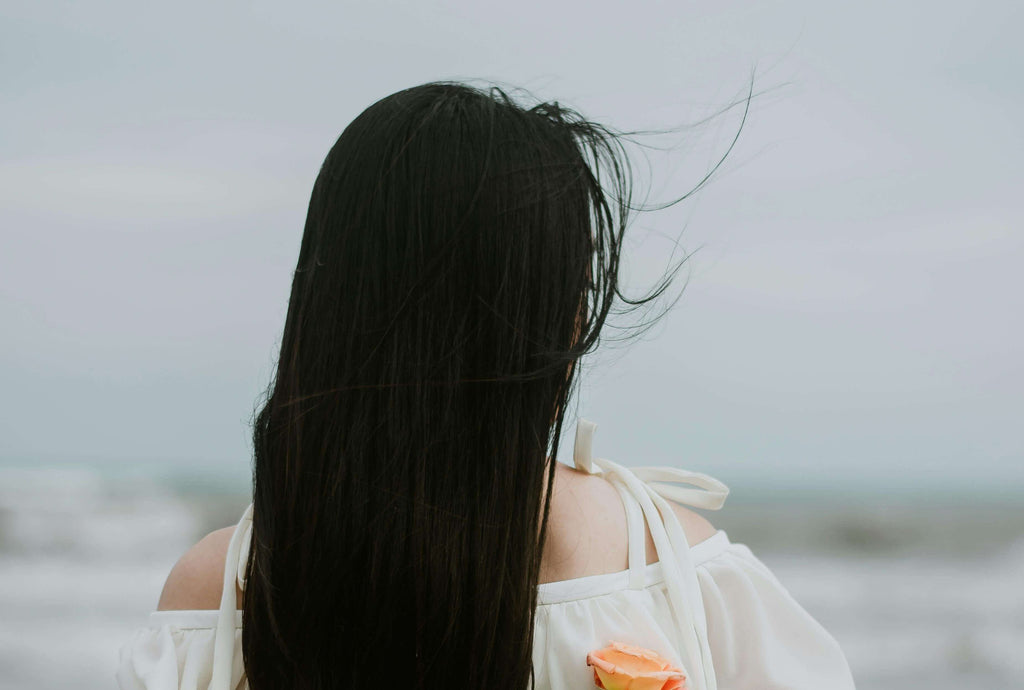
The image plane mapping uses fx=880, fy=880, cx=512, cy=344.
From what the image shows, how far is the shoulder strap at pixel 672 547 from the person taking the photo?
3.25ft

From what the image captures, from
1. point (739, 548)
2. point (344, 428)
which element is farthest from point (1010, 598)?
point (344, 428)

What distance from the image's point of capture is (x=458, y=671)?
0.96m

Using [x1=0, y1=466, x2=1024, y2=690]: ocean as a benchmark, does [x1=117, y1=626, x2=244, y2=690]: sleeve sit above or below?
above

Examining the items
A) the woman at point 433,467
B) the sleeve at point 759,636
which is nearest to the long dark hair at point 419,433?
the woman at point 433,467

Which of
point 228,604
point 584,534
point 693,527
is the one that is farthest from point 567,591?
point 228,604

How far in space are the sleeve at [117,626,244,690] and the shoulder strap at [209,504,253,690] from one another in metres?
0.02

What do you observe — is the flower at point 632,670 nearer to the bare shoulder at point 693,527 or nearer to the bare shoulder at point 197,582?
the bare shoulder at point 693,527

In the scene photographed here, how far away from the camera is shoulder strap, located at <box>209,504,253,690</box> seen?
981mm

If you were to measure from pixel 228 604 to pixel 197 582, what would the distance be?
58 mm

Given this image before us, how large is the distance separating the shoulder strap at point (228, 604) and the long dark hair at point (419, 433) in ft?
0.08

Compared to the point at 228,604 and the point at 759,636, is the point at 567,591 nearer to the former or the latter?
the point at 759,636

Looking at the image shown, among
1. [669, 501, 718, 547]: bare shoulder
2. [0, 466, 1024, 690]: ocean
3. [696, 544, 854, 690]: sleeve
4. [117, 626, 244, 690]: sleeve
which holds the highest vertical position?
[669, 501, 718, 547]: bare shoulder

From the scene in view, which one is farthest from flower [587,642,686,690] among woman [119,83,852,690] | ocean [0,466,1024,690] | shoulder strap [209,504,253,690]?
ocean [0,466,1024,690]

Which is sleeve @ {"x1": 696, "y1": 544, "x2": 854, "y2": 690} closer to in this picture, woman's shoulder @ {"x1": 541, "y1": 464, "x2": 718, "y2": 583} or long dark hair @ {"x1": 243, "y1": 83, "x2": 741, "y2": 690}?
woman's shoulder @ {"x1": 541, "y1": 464, "x2": 718, "y2": 583}
